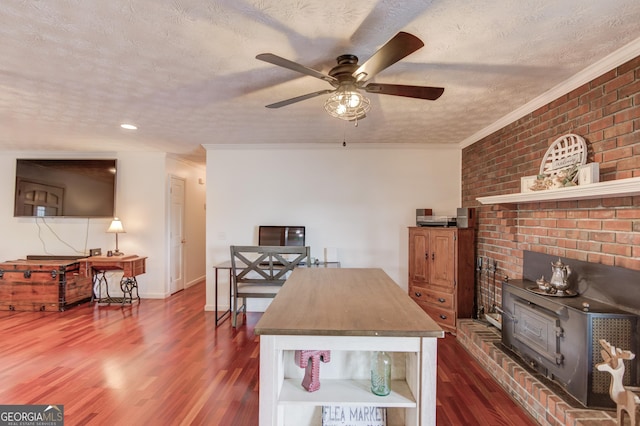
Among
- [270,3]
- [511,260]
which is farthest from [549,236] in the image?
[270,3]

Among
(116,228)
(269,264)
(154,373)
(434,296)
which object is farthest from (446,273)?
(116,228)

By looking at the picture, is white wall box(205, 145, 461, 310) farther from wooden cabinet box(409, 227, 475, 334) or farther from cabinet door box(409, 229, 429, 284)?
wooden cabinet box(409, 227, 475, 334)

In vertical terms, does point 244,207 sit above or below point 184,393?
above

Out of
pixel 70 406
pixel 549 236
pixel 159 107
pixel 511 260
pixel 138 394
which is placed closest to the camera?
pixel 70 406

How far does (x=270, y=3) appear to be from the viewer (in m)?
1.37

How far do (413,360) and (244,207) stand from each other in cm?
333

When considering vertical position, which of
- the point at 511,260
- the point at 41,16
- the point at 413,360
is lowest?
the point at 413,360

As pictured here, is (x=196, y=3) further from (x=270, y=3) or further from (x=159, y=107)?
(x=159, y=107)

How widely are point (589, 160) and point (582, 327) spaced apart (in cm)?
113

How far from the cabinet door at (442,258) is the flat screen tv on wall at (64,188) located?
4.82 meters

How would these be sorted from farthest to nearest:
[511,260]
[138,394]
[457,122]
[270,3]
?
[457,122], [511,260], [138,394], [270,3]

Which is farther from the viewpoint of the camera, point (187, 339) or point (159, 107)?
point (187, 339)

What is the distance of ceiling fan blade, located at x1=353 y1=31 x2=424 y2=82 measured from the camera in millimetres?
1279

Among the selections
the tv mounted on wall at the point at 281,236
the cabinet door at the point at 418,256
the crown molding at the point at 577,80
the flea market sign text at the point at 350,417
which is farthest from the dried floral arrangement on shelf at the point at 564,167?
the tv mounted on wall at the point at 281,236
